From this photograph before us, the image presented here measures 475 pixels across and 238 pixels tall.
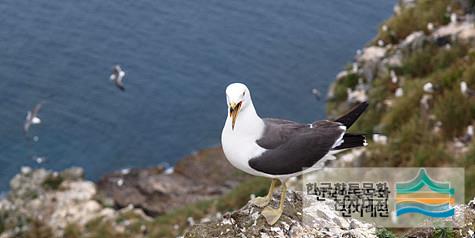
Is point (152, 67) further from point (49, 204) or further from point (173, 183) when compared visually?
point (49, 204)

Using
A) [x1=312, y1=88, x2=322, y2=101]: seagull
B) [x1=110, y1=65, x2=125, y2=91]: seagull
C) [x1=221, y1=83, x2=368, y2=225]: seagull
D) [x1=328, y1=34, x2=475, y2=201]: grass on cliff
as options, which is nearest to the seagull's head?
[x1=221, y1=83, x2=368, y2=225]: seagull

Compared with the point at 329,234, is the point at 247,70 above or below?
above

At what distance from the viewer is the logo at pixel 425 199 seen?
715cm

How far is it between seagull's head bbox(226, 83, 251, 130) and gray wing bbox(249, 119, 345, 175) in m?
0.41

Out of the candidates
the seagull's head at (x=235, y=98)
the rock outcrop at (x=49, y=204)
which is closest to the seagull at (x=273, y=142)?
the seagull's head at (x=235, y=98)

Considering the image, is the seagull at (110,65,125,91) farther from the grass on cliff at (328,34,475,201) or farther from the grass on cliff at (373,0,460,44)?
the grass on cliff at (328,34,475,201)

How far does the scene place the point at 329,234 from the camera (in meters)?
6.66

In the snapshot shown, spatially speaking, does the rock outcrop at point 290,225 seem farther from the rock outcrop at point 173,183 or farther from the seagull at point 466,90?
the rock outcrop at point 173,183

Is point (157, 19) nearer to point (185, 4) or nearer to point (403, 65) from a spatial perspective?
point (185, 4)

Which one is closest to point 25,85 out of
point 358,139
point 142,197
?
point 142,197

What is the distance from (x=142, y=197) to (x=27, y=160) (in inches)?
231

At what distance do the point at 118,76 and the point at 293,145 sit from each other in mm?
23929

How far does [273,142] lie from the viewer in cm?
656

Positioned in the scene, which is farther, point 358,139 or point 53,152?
point 53,152
